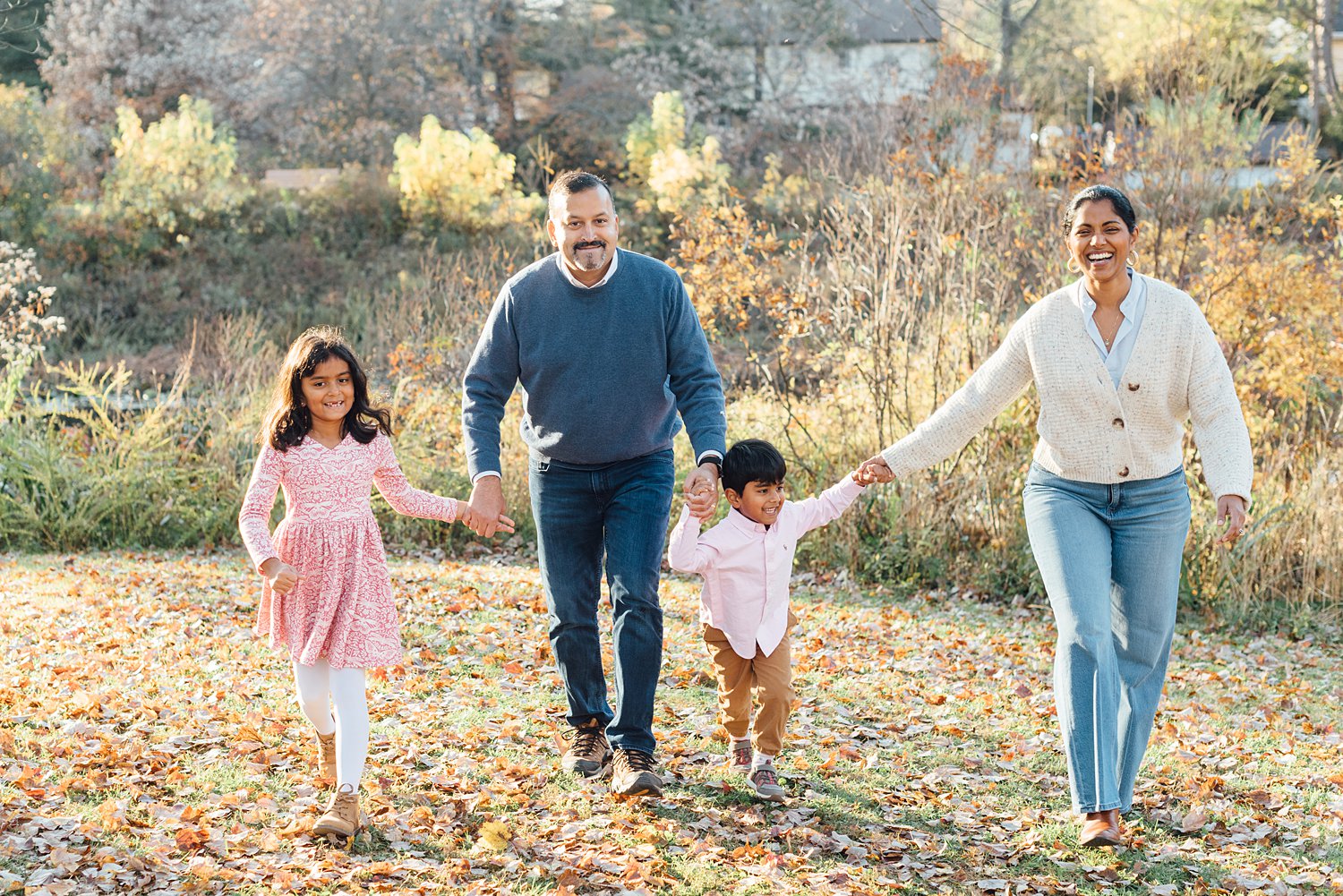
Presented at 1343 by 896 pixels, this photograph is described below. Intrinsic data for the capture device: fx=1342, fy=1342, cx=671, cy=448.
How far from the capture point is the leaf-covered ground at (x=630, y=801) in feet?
12.7

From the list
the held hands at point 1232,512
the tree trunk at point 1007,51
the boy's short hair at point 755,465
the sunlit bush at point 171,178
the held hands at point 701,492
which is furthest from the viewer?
the sunlit bush at point 171,178

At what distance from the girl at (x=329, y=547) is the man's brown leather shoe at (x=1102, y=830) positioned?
2157 mm

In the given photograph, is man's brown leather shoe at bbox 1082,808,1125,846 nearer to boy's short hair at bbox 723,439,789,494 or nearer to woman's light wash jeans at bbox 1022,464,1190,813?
woman's light wash jeans at bbox 1022,464,1190,813

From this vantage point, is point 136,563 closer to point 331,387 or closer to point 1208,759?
point 331,387

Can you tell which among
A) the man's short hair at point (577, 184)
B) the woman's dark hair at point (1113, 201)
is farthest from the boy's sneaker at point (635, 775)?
the woman's dark hair at point (1113, 201)

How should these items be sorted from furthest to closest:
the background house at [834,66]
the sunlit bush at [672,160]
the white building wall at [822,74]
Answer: the background house at [834,66] → the white building wall at [822,74] → the sunlit bush at [672,160]

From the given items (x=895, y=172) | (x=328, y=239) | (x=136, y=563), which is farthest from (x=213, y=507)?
(x=328, y=239)

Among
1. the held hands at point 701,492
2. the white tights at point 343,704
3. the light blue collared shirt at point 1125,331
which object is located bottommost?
the white tights at point 343,704

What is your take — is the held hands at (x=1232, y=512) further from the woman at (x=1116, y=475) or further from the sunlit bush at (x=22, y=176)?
the sunlit bush at (x=22, y=176)

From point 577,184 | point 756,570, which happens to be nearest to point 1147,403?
point 756,570

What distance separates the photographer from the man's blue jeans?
14.5 ft

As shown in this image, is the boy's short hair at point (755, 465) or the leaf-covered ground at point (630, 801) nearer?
the leaf-covered ground at point (630, 801)

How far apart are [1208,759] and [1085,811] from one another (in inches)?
56.1

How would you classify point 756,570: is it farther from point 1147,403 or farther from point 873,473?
point 1147,403
